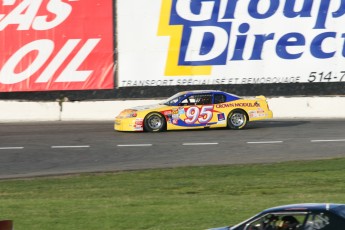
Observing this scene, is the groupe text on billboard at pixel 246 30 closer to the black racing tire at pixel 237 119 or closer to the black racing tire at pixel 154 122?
the black racing tire at pixel 237 119

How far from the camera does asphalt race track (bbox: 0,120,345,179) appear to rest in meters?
20.2

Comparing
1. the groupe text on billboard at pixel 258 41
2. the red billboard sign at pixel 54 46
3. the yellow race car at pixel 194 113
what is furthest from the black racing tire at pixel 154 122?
the red billboard sign at pixel 54 46

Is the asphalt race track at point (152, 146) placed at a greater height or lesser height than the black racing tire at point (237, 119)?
lesser

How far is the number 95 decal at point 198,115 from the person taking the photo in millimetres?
25750

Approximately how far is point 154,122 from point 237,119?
2558 millimetres

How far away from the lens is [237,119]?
26016 mm

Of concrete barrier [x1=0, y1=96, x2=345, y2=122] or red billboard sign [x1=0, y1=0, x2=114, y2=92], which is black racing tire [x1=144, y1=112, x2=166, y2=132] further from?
red billboard sign [x1=0, y1=0, x2=114, y2=92]

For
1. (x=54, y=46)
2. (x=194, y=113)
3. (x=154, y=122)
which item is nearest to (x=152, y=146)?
(x=154, y=122)

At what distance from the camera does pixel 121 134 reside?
83.5ft

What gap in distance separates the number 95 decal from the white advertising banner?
459 cm

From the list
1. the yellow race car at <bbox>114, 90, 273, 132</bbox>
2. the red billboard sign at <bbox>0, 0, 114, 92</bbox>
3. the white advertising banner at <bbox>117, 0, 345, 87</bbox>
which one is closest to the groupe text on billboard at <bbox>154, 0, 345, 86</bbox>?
the white advertising banner at <bbox>117, 0, 345, 87</bbox>

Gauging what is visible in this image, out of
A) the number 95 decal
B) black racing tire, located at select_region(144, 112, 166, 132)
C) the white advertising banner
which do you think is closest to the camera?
black racing tire, located at select_region(144, 112, 166, 132)

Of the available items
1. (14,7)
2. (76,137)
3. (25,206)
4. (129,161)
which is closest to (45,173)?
(129,161)

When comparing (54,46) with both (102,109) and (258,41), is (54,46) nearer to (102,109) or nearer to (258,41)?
(102,109)
